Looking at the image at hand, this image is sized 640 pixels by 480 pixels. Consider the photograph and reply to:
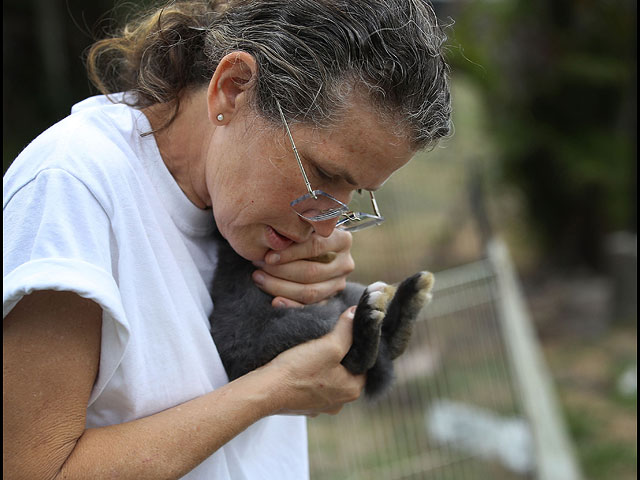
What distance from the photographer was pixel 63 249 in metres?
1.11

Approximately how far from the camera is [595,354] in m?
6.64

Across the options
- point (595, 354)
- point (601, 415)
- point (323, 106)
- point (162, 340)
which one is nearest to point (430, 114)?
point (323, 106)

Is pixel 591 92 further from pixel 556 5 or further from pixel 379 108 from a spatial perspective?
pixel 379 108

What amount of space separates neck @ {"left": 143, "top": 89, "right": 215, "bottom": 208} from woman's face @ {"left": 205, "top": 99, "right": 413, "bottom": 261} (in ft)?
0.13

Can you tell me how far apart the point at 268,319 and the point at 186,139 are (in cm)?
51

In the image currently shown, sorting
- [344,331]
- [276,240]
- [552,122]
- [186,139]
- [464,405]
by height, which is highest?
[186,139]

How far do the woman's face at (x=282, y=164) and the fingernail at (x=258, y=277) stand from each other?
274mm

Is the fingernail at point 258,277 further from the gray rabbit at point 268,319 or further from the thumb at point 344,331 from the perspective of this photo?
the thumb at point 344,331

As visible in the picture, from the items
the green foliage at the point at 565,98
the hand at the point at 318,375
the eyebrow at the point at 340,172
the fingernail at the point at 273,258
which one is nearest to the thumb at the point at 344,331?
the hand at the point at 318,375

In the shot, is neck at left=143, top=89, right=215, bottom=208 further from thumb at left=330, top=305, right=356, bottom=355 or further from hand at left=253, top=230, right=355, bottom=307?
thumb at left=330, top=305, right=356, bottom=355

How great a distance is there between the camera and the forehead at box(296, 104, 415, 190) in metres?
1.31

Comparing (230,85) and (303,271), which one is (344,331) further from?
(230,85)

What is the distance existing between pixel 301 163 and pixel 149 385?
20.1 inches

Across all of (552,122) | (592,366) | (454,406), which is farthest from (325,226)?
(552,122)
